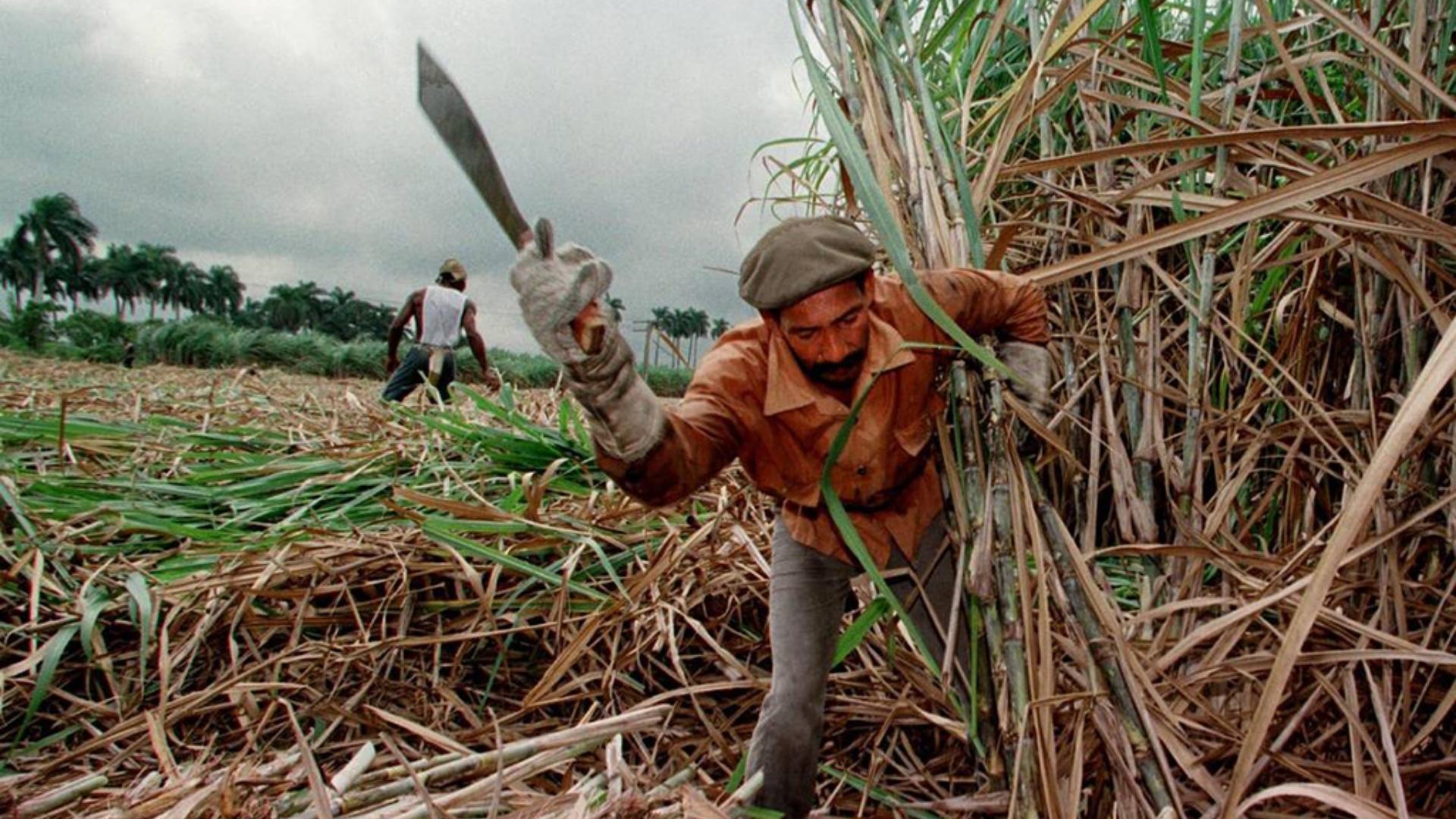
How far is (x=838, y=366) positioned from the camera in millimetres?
1490

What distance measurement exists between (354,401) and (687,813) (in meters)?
3.88

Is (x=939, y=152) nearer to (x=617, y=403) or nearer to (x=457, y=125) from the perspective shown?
(x=617, y=403)

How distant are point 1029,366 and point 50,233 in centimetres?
6465

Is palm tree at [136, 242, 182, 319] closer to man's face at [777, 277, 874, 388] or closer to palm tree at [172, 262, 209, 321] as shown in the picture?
palm tree at [172, 262, 209, 321]

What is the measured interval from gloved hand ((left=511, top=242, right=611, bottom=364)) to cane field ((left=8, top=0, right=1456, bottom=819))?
14.6 inches

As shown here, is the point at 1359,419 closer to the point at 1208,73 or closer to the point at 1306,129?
the point at 1306,129

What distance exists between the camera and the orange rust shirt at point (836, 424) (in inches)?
57.2

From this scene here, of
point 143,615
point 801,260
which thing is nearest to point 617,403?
point 801,260

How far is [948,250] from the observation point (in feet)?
4.33

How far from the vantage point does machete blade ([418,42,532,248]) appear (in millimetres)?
884

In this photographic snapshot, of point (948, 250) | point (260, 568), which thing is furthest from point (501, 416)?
point (948, 250)

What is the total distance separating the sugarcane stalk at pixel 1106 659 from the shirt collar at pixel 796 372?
1.29 feet

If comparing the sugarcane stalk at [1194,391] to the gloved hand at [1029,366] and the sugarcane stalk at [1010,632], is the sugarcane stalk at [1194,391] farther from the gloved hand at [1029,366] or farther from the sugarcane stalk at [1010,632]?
the sugarcane stalk at [1010,632]

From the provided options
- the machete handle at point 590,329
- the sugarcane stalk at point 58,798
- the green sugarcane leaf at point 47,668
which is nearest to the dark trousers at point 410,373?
the green sugarcane leaf at point 47,668
